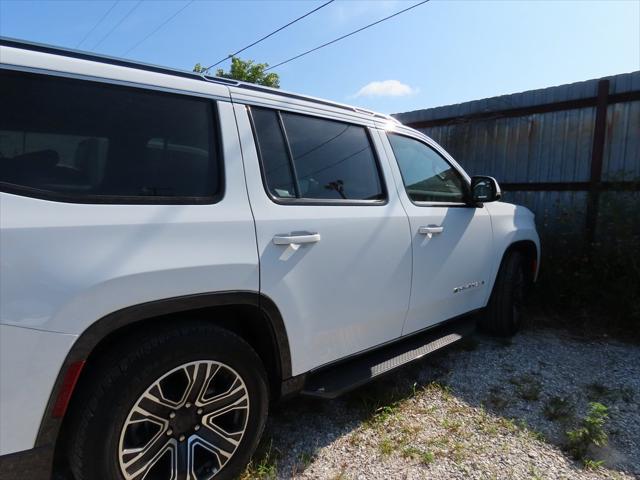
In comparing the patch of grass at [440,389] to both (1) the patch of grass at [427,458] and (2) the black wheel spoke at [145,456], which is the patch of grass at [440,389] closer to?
(1) the patch of grass at [427,458]

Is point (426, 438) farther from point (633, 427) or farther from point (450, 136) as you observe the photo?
point (450, 136)

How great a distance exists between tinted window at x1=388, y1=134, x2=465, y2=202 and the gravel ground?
140 centimetres

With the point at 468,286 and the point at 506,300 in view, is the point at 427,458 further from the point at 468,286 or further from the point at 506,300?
the point at 506,300

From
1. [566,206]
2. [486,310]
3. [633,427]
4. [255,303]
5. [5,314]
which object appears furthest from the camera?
[566,206]

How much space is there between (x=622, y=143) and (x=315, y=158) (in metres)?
4.54

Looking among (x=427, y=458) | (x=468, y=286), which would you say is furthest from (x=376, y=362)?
(x=468, y=286)

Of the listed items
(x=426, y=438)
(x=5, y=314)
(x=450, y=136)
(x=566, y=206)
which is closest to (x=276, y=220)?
(x=5, y=314)

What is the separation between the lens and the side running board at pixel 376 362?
2.39m

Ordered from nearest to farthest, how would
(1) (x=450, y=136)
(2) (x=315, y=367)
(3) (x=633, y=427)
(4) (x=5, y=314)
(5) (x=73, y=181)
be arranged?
(4) (x=5, y=314), (5) (x=73, y=181), (2) (x=315, y=367), (3) (x=633, y=427), (1) (x=450, y=136)

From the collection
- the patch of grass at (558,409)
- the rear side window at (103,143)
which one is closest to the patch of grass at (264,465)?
the rear side window at (103,143)

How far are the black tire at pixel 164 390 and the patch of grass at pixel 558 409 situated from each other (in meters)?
2.00

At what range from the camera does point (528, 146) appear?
5.92m

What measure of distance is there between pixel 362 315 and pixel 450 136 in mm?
5028

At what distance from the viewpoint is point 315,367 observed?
2.37 meters
